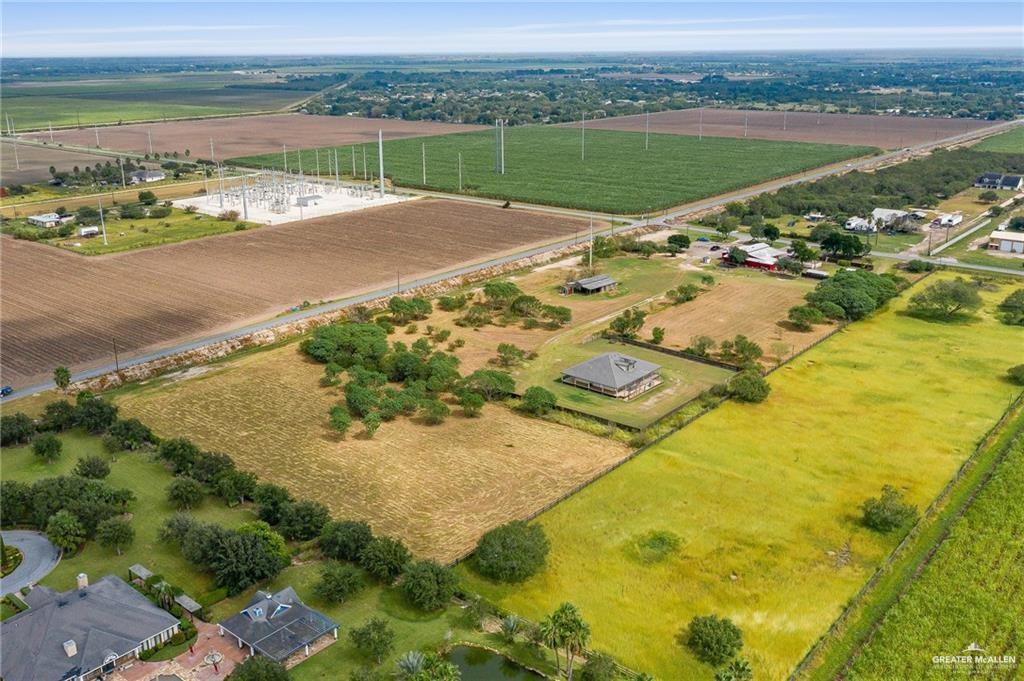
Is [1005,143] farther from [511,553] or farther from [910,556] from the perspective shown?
[511,553]

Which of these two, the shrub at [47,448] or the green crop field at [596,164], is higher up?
A: the green crop field at [596,164]

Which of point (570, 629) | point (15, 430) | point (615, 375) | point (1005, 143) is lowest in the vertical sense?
point (570, 629)

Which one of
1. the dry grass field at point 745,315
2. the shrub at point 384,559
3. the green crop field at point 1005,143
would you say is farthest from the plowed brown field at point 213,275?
the green crop field at point 1005,143

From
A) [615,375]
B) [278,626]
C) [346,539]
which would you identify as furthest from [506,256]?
[278,626]

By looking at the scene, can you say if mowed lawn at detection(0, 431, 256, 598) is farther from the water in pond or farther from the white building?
the white building

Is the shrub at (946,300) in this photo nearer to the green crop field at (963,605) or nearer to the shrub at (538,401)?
the green crop field at (963,605)

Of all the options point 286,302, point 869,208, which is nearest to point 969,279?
point 869,208
